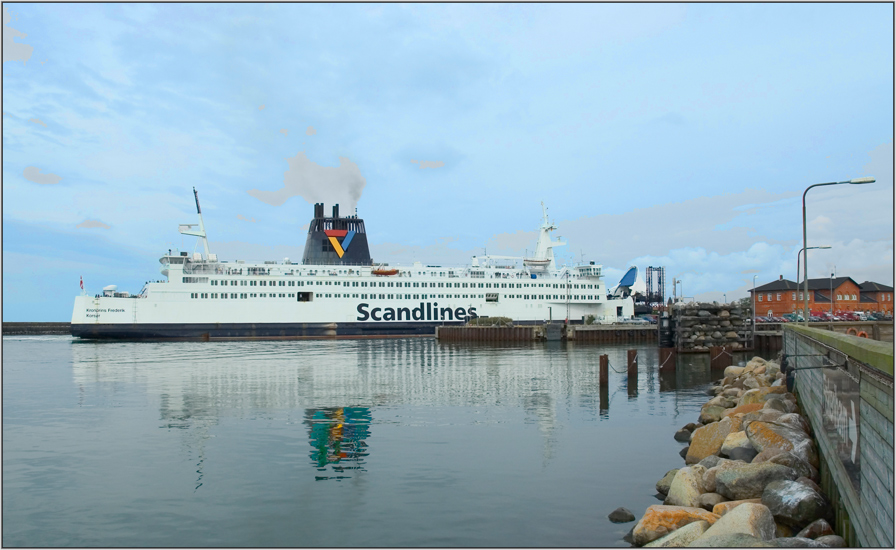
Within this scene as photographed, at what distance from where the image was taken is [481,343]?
1967 inches

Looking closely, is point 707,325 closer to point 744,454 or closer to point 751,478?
point 744,454

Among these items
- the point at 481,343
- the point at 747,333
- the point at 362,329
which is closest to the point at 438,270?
the point at 362,329

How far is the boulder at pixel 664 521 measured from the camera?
23.2ft

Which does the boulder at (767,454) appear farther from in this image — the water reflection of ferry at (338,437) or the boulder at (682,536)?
the water reflection of ferry at (338,437)

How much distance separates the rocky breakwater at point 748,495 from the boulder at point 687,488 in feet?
0.04

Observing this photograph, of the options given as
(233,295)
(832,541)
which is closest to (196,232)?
(233,295)

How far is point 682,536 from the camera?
660 centimetres

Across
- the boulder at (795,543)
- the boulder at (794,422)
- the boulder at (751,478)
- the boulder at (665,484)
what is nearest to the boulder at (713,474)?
the boulder at (751,478)

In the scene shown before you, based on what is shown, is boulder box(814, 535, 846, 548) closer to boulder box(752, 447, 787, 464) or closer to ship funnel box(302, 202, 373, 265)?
boulder box(752, 447, 787, 464)

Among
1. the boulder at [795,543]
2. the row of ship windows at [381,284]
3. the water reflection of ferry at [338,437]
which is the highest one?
the row of ship windows at [381,284]

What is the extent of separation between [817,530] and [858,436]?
1122mm

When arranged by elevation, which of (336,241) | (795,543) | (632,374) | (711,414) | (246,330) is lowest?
(246,330)

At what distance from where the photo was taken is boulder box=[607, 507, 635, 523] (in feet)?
26.7

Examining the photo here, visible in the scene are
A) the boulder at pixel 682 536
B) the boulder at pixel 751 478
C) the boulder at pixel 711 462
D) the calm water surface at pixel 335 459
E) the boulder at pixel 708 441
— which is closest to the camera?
the boulder at pixel 682 536
